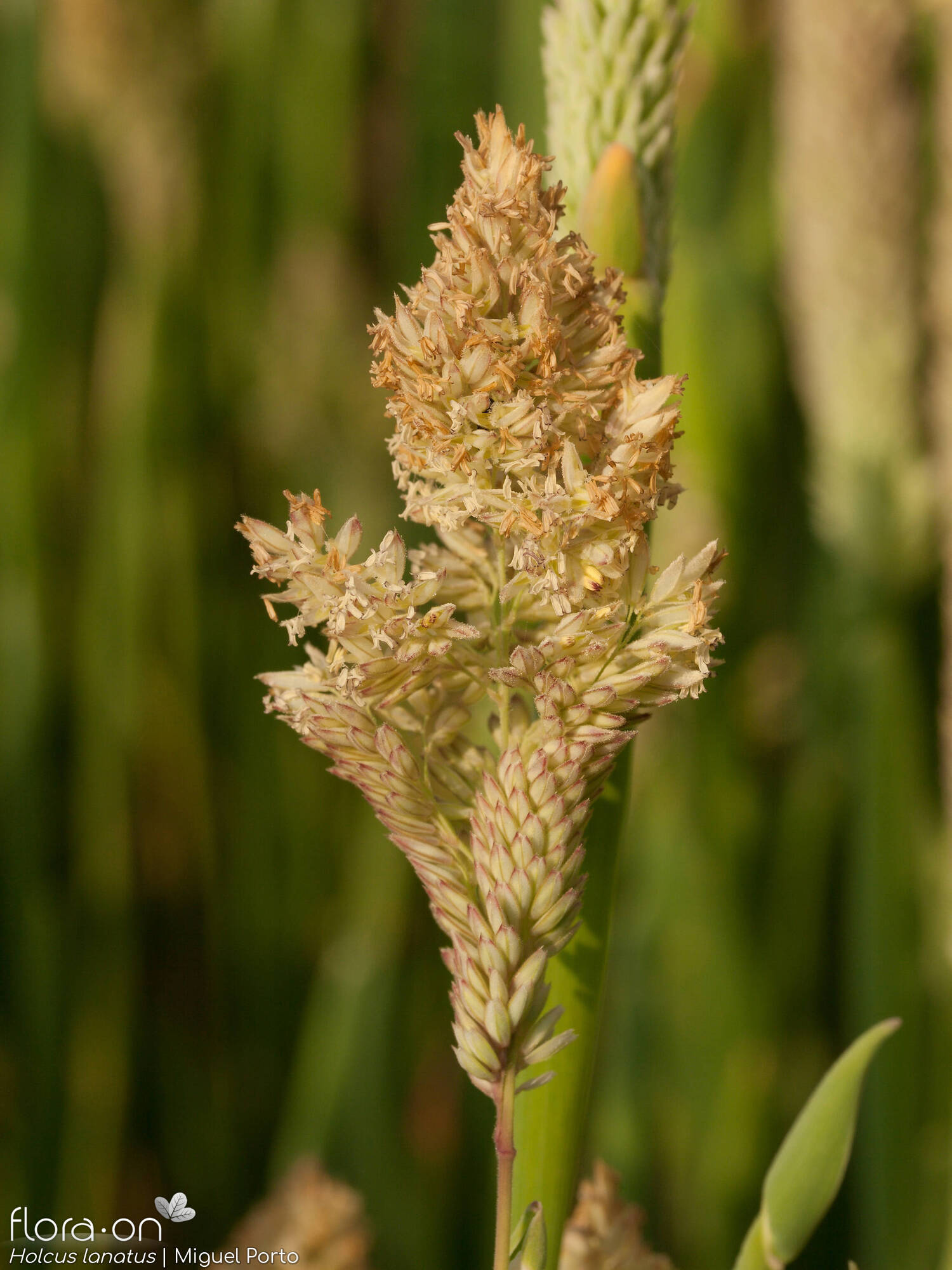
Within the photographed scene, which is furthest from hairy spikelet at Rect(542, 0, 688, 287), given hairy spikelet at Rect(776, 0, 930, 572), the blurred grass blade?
hairy spikelet at Rect(776, 0, 930, 572)

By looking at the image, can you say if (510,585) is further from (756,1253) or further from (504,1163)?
(756,1253)

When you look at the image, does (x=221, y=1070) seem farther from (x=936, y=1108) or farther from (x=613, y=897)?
(x=613, y=897)

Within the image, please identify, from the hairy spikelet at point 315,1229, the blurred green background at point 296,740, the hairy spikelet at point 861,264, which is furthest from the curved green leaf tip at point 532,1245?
the hairy spikelet at point 861,264

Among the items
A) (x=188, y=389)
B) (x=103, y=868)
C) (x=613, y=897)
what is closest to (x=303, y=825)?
(x=103, y=868)

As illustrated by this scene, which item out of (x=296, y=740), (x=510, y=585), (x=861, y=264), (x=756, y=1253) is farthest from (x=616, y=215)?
(x=296, y=740)

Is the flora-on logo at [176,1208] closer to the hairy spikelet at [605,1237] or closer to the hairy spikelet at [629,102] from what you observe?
the hairy spikelet at [605,1237]

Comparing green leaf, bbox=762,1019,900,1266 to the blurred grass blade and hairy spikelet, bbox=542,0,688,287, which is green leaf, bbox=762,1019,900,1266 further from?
hairy spikelet, bbox=542,0,688,287
